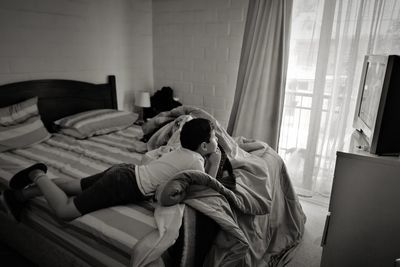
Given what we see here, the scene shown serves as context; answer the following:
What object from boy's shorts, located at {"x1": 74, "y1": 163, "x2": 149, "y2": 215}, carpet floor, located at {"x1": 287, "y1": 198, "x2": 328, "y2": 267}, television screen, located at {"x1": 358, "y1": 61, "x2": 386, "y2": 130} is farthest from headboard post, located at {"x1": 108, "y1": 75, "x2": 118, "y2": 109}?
television screen, located at {"x1": 358, "y1": 61, "x2": 386, "y2": 130}

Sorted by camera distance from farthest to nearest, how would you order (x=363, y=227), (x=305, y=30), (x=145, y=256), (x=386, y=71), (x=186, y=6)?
1. (x=186, y=6)
2. (x=305, y=30)
3. (x=363, y=227)
4. (x=386, y=71)
5. (x=145, y=256)

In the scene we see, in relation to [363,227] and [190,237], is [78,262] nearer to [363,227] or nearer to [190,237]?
[190,237]

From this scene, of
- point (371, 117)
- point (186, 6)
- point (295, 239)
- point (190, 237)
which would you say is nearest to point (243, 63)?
point (186, 6)

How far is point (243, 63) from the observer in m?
3.04

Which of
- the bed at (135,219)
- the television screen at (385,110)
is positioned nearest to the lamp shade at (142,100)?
the bed at (135,219)

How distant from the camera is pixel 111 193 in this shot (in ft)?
4.85

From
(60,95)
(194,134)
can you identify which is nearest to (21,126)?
(60,95)

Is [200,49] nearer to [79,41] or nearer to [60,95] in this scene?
[79,41]

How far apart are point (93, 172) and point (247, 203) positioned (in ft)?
3.55

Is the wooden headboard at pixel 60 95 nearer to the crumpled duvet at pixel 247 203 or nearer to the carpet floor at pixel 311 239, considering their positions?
the crumpled duvet at pixel 247 203

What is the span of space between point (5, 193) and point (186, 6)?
279cm

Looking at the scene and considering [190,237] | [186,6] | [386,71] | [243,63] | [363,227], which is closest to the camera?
[190,237]

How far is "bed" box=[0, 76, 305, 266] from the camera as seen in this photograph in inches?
51.6

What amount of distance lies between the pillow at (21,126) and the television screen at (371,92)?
8.44ft
